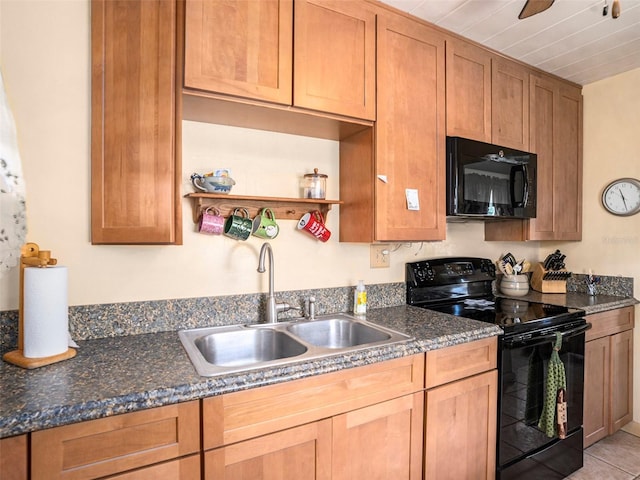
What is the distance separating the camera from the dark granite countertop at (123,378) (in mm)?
875

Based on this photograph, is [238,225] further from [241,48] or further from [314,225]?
[241,48]

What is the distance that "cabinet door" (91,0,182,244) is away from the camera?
130cm

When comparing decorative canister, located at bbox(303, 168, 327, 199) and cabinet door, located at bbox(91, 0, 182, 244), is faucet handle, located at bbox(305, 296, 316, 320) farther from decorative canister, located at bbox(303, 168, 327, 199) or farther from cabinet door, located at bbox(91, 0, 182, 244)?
cabinet door, located at bbox(91, 0, 182, 244)

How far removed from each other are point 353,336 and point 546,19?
186 centimetres

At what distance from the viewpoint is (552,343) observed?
1849 millimetres

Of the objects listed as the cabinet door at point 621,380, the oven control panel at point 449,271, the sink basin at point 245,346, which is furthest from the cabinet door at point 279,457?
the cabinet door at point 621,380

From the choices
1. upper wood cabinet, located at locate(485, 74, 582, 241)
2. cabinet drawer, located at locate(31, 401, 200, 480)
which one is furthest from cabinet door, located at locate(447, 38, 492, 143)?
cabinet drawer, located at locate(31, 401, 200, 480)

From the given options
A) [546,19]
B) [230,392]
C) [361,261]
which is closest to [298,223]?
→ [361,261]

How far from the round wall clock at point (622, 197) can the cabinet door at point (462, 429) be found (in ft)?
5.62

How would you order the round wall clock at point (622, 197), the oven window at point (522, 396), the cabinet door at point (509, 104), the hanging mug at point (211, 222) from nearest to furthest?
1. the hanging mug at point (211, 222)
2. the oven window at point (522, 396)
3. the cabinet door at point (509, 104)
4. the round wall clock at point (622, 197)

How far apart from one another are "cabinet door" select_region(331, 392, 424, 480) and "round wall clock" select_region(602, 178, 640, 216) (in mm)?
2120

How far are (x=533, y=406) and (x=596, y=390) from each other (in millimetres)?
759

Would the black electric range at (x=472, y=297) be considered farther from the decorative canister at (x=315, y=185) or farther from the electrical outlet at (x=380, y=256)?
the decorative canister at (x=315, y=185)

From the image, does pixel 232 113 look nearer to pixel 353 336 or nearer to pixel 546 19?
pixel 353 336
